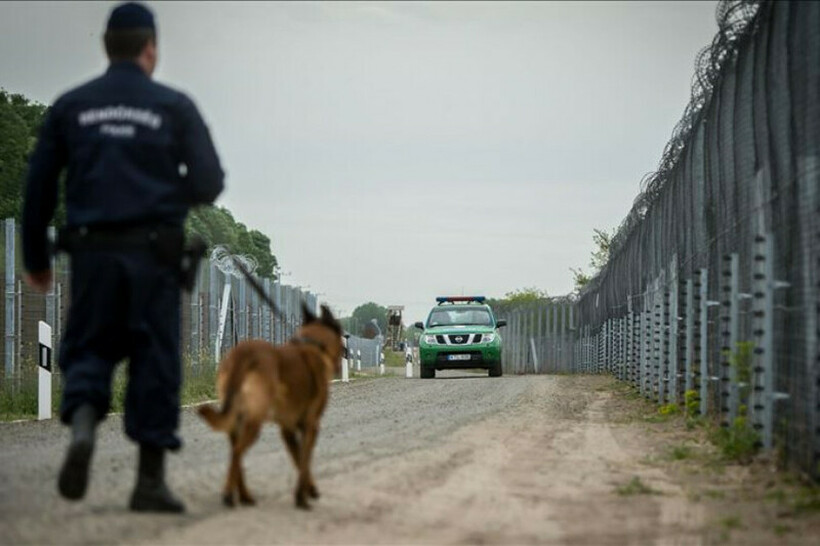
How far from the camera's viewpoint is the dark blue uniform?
22.1 feet

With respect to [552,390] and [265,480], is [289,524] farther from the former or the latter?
[552,390]

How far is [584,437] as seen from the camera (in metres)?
13.4

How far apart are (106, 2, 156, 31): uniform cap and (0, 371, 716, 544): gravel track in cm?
216

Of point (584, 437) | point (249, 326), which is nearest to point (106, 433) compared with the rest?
point (584, 437)

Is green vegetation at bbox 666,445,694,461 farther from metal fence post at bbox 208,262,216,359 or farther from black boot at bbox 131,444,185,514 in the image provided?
metal fence post at bbox 208,262,216,359

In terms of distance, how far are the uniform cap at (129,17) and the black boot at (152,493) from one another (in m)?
1.89

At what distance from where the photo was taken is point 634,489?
855 centimetres

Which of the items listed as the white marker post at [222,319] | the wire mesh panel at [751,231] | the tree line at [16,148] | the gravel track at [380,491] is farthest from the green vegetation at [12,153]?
the gravel track at [380,491]

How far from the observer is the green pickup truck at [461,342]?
125ft

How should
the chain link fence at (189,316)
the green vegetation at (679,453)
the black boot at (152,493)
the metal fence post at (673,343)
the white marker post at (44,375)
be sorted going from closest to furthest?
the black boot at (152,493) → the green vegetation at (679,453) → the metal fence post at (673,343) → the white marker post at (44,375) → the chain link fence at (189,316)

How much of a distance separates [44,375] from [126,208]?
1190 cm

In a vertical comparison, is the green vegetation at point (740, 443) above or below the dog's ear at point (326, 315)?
below

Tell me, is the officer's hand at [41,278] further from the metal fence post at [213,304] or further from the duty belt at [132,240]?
the metal fence post at [213,304]

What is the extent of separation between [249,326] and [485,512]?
2713cm
